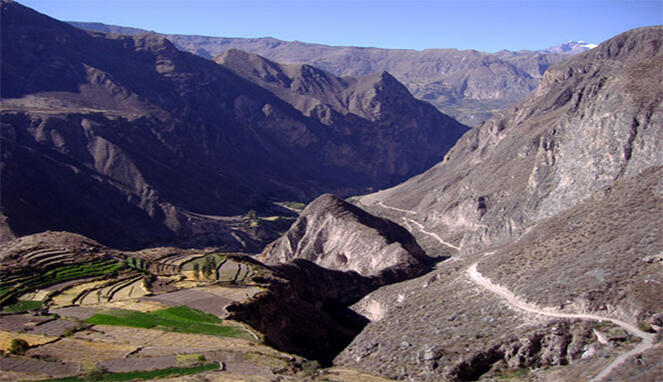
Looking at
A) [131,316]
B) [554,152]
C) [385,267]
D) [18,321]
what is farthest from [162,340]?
[554,152]

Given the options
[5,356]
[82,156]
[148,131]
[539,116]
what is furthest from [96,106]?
[5,356]

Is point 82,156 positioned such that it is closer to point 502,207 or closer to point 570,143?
point 502,207

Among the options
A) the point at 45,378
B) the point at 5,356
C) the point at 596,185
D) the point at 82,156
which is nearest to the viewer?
the point at 45,378

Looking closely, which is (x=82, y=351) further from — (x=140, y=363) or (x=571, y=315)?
(x=571, y=315)

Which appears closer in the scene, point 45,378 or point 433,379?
point 45,378

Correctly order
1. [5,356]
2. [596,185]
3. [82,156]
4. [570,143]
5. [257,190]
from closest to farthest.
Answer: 1. [5,356]
2. [596,185]
3. [570,143]
4. [82,156]
5. [257,190]

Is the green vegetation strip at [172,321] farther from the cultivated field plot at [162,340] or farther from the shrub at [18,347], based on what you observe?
the shrub at [18,347]

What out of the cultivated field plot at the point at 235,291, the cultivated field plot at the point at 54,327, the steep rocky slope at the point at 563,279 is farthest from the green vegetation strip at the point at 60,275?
the steep rocky slope at the point at 563,279
